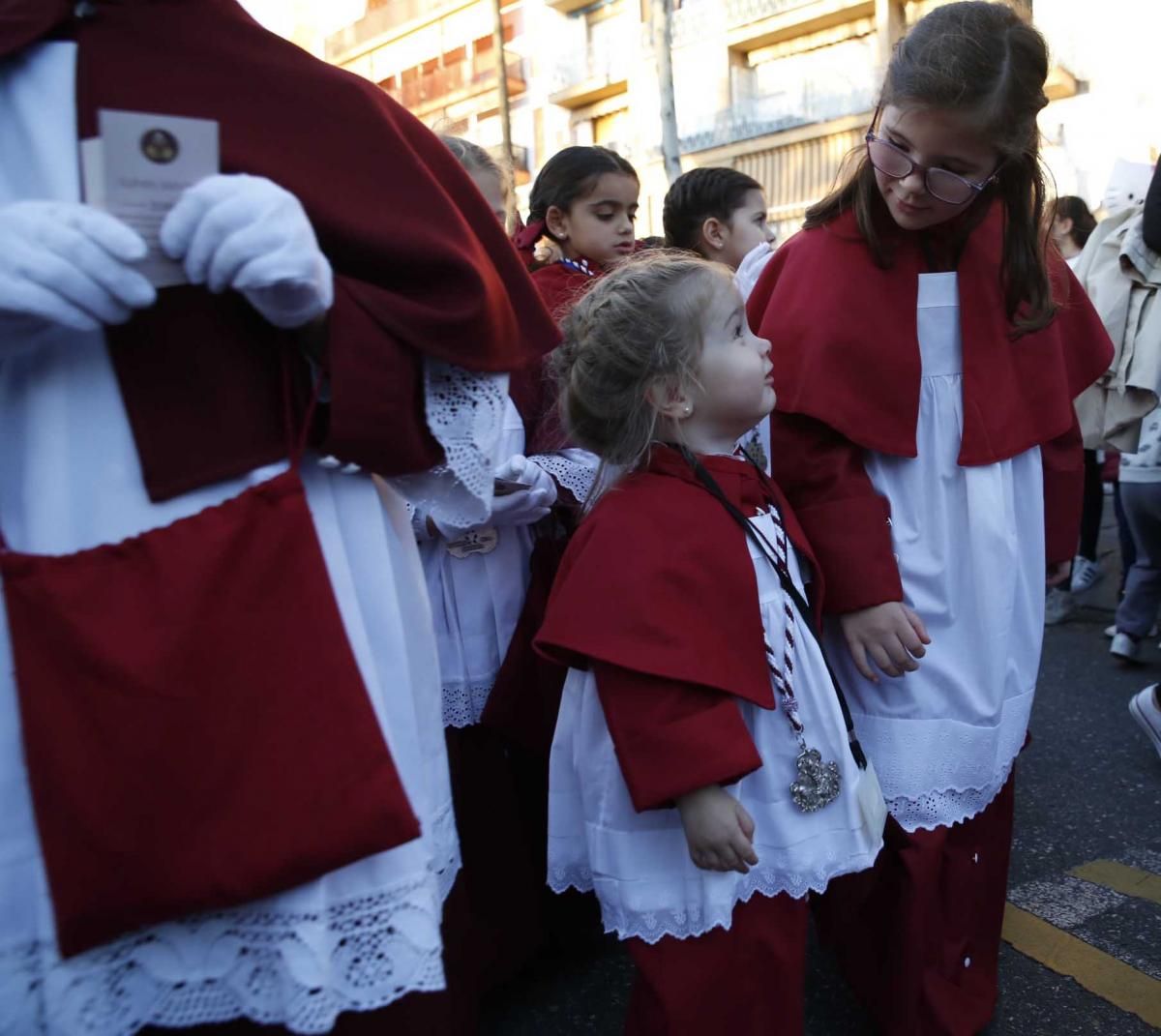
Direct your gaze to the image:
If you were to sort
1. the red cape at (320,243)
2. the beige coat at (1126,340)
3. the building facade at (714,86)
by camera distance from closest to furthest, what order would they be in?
1. the red cape at (320,243)
2. the beige coat at (1126,340)
3. the building facade at (714,86)

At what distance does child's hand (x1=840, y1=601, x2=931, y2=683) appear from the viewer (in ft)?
5.89

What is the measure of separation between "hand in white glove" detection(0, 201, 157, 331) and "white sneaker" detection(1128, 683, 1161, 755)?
3.25m

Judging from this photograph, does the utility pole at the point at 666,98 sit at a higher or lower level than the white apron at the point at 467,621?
higher

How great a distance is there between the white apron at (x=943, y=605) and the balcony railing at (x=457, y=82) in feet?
86.6

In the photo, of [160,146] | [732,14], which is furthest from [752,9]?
[160,146]

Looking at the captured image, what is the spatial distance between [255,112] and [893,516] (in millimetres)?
1278

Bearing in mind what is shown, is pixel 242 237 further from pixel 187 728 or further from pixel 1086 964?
pixel 1086 964

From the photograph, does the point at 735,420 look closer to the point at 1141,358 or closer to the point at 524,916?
the point at 524,916

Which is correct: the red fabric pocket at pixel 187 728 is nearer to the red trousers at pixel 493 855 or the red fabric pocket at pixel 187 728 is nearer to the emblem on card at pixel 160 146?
the emblem on card at pixel 160 146

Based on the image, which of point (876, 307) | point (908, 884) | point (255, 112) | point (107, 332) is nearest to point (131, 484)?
point (107, 332)

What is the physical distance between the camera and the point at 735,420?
1.77 metres

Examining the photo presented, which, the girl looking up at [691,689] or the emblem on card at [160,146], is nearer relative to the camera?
the emblem on card at [160,146]

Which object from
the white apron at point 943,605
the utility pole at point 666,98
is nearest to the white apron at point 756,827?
the white apron at point 943,605

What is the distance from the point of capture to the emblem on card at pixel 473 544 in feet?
7.27
